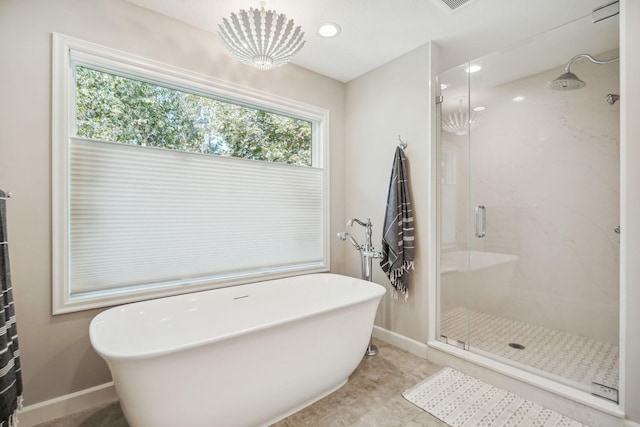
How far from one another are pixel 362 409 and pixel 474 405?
689mm

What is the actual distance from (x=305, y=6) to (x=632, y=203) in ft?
7.18

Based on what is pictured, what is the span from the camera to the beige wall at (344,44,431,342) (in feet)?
7.98

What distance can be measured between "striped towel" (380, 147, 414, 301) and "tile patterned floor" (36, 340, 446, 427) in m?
0.67

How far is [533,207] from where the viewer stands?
2416 millimetres

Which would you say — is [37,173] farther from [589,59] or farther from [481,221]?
[589,59]

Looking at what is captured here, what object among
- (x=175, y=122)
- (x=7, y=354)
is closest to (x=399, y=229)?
(x=175, y=122)

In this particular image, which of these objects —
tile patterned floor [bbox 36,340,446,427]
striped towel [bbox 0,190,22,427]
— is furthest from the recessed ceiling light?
tile patterned floor [bbox 36,340,446,427]

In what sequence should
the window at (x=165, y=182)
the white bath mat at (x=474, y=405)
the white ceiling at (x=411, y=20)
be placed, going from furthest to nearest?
1. the white ceiling at (x=411, y=20)
2. the window at (x=165, y=182)
3. the white bath mat at (x=474, y=405)

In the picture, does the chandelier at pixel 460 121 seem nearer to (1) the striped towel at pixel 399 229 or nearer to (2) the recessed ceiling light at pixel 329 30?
(1) the striped towel at pixel 399 229

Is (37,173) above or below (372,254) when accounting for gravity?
above

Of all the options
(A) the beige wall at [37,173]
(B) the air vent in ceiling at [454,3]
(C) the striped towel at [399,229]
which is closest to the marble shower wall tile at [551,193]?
(C) the striped towel at [399,229]

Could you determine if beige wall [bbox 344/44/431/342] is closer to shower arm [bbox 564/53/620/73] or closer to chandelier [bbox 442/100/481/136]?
chandelier [bbox 442/100/481/136]

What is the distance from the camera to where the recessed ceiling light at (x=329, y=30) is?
6.98ft

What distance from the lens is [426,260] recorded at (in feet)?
7.91
